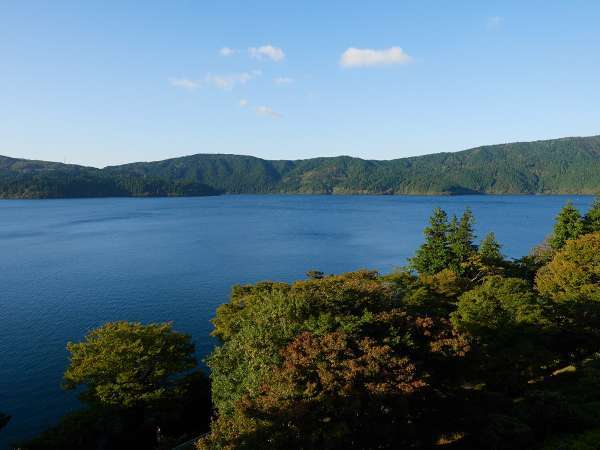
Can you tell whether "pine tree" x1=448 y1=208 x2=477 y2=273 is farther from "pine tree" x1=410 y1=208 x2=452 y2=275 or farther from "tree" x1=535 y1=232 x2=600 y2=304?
"tree" x1=535 y1=232 x2=600 y2=304

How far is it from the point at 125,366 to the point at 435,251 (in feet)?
150

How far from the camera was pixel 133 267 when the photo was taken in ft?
311

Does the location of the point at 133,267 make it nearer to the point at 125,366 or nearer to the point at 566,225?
the point at 125,366

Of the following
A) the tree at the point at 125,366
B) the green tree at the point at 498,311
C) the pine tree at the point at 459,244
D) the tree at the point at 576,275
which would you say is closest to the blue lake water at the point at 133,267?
the tree at the point at 125,366

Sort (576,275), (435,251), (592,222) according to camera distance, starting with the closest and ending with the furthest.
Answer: (576,275), (435,251), (592,222)

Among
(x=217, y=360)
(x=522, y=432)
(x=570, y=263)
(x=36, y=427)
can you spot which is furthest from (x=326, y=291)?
(x=570, y=263)

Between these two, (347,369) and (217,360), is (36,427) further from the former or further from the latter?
(347,369)

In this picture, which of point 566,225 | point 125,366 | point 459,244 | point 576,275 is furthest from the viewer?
point 566,225

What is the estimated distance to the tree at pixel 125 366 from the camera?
31.6 meters

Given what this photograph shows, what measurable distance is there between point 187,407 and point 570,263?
1579 inches

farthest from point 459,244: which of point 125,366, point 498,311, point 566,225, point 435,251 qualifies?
point 125,366

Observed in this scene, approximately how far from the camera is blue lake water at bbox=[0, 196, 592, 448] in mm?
45375

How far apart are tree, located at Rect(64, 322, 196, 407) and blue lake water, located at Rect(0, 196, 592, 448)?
7.56 meters

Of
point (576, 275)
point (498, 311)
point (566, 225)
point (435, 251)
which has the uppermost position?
point (566, 225)
